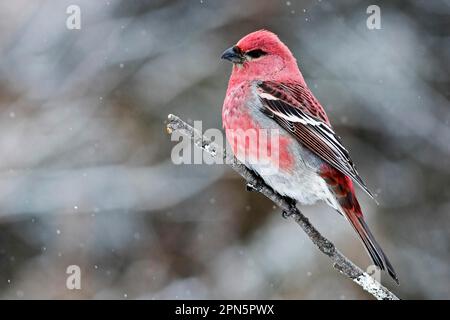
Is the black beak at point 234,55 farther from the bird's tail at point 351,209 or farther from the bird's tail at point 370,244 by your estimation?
the bird's tail at point 370,244

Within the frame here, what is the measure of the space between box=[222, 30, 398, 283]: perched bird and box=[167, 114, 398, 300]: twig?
19cm

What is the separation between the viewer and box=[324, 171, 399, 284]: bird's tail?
3.92m

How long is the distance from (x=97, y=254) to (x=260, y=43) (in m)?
4.14

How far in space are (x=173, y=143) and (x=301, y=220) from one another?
465 cm

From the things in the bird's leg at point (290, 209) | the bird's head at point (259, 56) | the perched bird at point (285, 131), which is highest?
the bird's head at point (259, 56)

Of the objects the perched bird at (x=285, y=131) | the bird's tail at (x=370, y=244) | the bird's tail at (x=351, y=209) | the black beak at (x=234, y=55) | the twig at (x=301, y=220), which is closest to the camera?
the twig at (x=301, y=220)

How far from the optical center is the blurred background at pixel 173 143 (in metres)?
7.82

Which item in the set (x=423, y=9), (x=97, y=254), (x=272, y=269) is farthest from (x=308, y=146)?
(x=423, y=9)

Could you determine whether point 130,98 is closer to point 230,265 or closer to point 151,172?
point 151,172

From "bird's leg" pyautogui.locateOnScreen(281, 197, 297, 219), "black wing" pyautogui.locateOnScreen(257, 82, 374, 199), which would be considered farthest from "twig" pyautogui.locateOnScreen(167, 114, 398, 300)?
"black wing" pyautogui.locateOnScreen(257, 82, 374, 199)

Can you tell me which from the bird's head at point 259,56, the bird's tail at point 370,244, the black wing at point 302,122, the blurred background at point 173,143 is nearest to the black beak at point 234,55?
the bird's head at point 259,56

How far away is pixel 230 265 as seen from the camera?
7.82 m

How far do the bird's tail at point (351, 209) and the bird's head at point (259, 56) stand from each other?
2.92 ft

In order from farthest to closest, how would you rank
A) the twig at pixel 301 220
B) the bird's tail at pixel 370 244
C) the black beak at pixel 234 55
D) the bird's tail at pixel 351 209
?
1. the black beak at pixel 234 55
2. the bird's tail at pixel 351 209
3. the bird's tail at pixel 370 244
4. the twig at pixel 301 220
